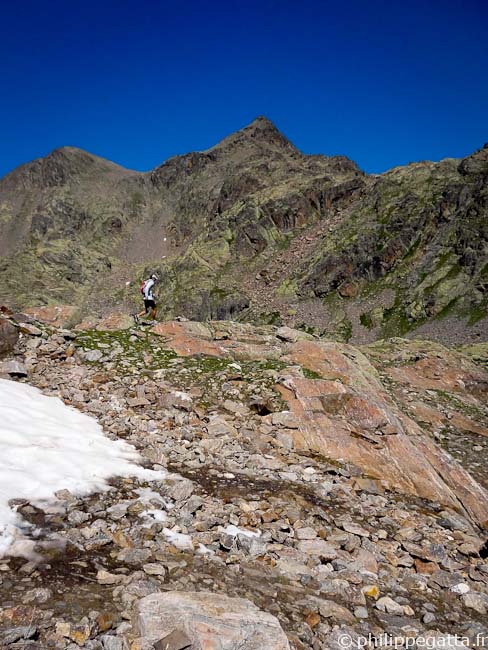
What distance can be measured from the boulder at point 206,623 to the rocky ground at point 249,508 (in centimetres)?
3

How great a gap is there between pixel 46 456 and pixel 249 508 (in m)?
3.97

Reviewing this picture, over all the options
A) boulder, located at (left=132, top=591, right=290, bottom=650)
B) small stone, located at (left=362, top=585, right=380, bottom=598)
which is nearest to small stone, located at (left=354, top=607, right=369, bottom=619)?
small stone, located at (left=362, top=585, right=380, bottom=598)

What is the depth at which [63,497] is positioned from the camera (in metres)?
6.69

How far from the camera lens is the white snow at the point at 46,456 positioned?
6.39 m

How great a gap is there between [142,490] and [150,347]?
8.56 m

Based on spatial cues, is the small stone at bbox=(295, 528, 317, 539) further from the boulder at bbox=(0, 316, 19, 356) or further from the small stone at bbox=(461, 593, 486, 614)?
the boulder at bbox=(0, 316, 19, 356)

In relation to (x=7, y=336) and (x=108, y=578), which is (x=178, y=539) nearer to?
(x=108, y=578)

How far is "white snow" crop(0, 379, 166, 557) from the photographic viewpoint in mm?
6395

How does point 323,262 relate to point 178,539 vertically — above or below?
above

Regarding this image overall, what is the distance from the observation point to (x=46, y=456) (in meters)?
7.82

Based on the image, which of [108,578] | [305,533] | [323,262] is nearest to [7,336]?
[108,578]

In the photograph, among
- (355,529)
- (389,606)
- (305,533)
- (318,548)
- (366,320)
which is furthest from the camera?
(366,320)

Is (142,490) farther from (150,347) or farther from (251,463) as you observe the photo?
(150,347)

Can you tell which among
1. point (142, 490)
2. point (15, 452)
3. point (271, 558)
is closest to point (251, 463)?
point (142, 490)
